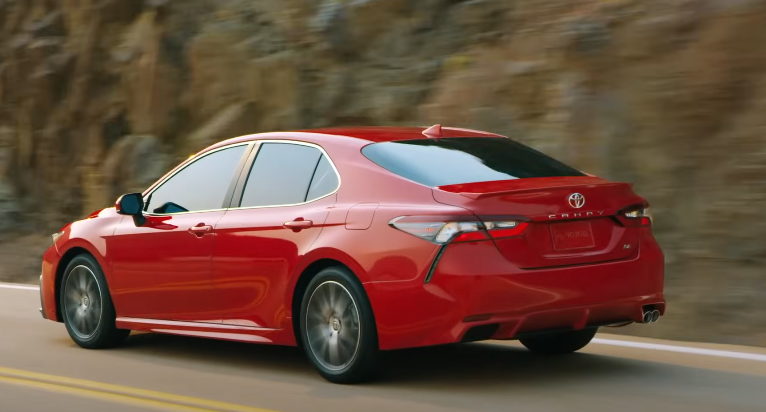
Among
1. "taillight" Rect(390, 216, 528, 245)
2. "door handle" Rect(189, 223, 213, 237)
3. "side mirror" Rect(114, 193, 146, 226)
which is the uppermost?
"taillight" Rect(390, 216, 528, 245)

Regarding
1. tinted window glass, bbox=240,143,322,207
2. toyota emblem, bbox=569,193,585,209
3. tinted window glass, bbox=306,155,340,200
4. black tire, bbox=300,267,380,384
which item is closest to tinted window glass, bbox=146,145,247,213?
tinted window glass, bbox=240,143,322,207

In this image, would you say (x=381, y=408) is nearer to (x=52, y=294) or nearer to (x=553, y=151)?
(x=52, y=294)

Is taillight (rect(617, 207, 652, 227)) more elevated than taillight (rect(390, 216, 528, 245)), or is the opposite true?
taillight (rect(390, 216, 528, 245))

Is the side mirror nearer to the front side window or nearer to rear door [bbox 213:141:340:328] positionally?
rear door [bbox 213:141:340:328]

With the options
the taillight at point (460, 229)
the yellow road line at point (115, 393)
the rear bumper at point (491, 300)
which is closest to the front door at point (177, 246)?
the yellow road line at point (115, 393)

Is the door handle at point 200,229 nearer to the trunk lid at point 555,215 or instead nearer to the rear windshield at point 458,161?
the rear windshield at point 458,161

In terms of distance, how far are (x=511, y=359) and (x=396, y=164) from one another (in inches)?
64.0

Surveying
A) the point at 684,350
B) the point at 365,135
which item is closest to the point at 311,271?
the point at 365,135

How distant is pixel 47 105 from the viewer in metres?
20.0

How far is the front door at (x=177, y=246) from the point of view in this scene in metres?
7.93

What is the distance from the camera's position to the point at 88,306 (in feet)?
29.7

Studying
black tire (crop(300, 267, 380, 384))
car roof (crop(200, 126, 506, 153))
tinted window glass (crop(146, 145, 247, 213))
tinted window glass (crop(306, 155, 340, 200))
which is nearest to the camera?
black tire (crop(300, 267, 380, 384))

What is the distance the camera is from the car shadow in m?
6.98

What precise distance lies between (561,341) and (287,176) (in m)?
2.06
